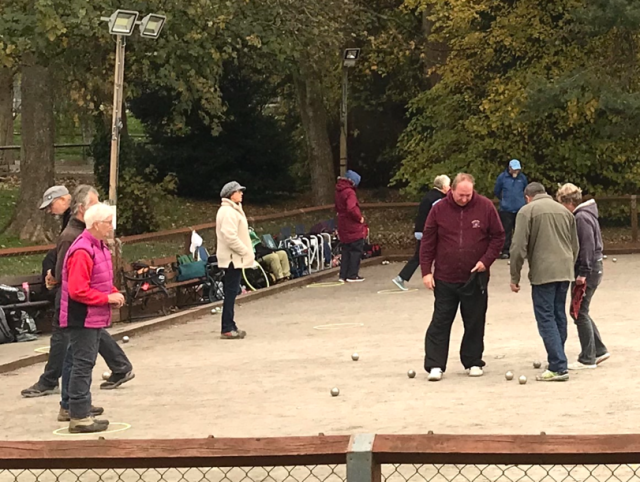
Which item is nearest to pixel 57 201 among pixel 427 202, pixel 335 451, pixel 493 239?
pixel 493 239

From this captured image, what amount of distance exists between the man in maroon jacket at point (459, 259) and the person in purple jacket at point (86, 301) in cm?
327

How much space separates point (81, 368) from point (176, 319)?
737 cm

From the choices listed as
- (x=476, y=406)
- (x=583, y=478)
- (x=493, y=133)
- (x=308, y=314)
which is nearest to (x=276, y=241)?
(x=308, y=314)

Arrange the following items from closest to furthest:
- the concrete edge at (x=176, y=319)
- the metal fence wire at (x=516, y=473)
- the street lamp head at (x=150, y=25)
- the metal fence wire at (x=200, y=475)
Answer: the metal fence wire at (x=516, y=473) < the metal fence wire at (x=200, y=475) < the concrete edge at (x=176, y=319) < the street lamp head at (x=150, y=25)

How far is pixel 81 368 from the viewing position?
8789 millimetres

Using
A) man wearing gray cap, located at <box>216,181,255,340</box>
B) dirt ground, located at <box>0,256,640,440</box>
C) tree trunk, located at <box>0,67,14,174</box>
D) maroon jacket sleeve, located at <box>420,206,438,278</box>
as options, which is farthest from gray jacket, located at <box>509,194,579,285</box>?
tree trunk, located at <box>0,67,14,174</box>

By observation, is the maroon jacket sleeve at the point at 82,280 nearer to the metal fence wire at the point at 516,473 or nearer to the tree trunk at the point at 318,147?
the metal fence wire at the point at 516,473

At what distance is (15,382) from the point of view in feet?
38.3

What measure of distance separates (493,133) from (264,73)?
722cm

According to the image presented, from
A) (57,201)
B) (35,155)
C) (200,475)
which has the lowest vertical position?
(200,475)

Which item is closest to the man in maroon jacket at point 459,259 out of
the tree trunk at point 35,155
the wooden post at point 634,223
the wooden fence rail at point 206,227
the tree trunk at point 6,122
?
the wooden fence rail at point 206,227

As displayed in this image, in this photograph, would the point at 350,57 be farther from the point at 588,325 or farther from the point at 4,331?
the point at 588,325

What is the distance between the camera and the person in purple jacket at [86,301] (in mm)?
8562

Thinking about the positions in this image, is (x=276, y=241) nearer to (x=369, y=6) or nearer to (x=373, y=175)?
(x=369, y=6)
